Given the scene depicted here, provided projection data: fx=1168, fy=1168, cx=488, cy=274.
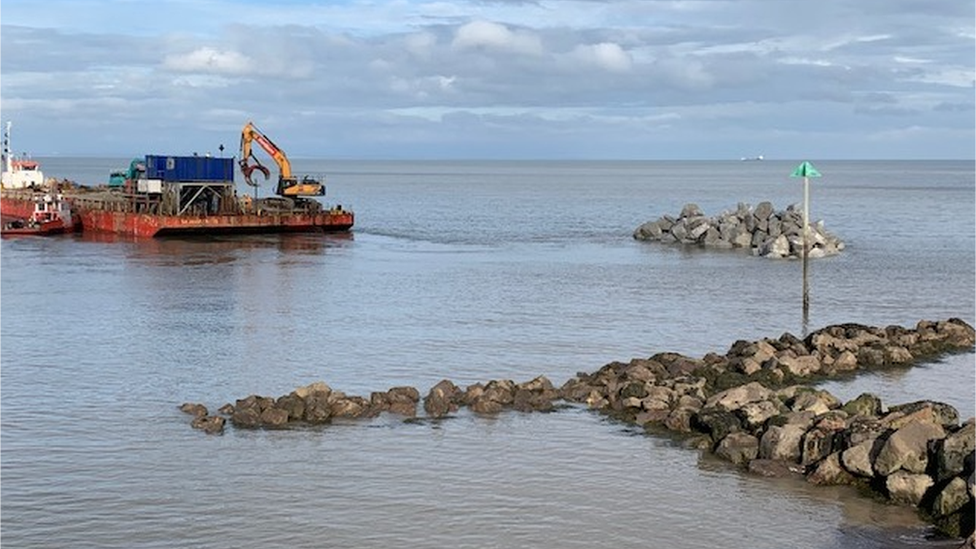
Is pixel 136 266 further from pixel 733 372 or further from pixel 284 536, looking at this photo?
pixel 284 536

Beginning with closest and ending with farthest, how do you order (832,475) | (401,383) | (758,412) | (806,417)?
1. (832,475)
2. (806,417)
3. (758,412)
4. (401,383)

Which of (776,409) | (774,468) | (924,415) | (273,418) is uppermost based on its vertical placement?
(924,415)

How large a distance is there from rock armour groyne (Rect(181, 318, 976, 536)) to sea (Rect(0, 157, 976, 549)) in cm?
53

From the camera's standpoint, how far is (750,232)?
71.8 meters

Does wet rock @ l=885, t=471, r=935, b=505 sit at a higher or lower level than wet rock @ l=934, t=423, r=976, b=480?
lower

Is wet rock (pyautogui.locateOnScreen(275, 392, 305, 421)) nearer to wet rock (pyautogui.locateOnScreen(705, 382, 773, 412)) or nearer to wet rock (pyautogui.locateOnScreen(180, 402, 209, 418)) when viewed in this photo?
wet rock (pyautogui.locateOnScreen(180, 402, 209, 418))

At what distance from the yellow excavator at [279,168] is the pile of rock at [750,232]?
75.6 feet

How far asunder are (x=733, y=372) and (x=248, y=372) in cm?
1283

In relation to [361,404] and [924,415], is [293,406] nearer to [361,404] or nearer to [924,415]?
[361,404]

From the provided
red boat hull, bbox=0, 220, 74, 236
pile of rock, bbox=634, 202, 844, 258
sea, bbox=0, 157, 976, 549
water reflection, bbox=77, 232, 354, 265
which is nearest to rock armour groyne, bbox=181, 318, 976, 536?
sea, bbox=0, 157, 976, 549

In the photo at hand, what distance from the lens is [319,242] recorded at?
75.5m

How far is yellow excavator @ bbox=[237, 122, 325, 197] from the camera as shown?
268ft

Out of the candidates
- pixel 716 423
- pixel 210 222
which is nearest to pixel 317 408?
pixel 716 423

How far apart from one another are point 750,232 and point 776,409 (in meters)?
49.2
